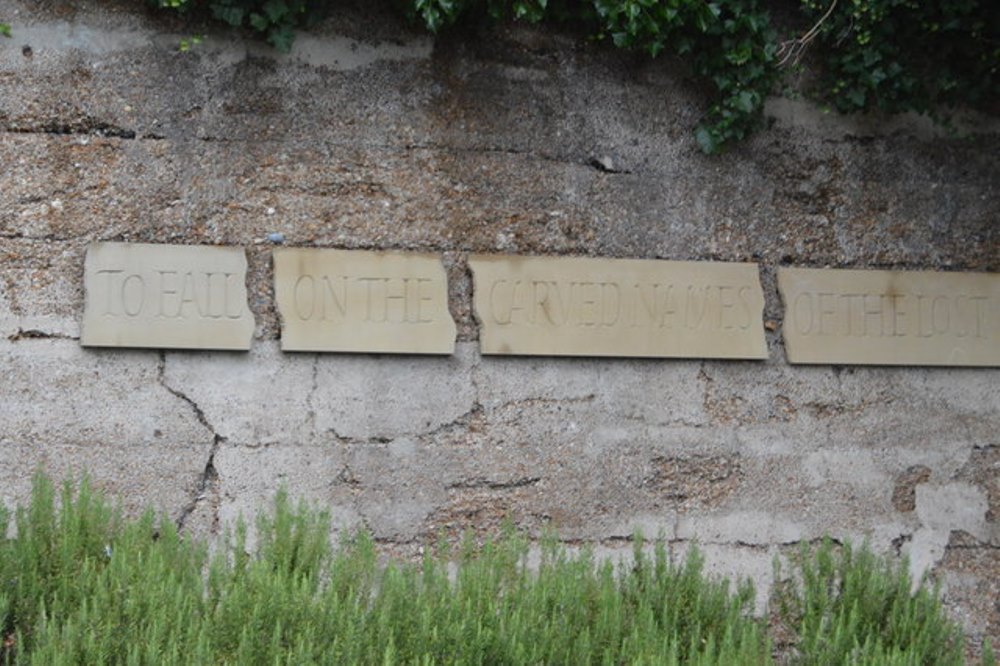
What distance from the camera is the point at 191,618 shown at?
3488 millimetres

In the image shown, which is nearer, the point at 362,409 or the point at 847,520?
the point at 362,409

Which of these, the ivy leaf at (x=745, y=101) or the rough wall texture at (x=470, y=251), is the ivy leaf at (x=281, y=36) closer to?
the rough wall texture at (x=470, y=251)

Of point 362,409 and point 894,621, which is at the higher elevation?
point 362,409

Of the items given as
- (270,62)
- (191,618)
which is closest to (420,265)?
(270,62)

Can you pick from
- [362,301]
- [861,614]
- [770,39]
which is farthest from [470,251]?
[861,614]

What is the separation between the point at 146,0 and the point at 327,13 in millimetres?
562

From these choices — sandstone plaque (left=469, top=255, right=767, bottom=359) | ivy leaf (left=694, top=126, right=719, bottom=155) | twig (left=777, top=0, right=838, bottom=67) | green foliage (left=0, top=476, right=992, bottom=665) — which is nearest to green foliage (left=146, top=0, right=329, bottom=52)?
sandstone plaque (left=469, top=255, right=767, bottom=359)

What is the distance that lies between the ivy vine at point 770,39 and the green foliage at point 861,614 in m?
1.44

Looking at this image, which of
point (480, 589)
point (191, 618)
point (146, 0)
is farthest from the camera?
point (146, 0)

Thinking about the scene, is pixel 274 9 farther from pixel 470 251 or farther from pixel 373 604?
pixel 373 604

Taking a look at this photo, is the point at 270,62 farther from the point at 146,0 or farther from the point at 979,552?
the point at 979,552

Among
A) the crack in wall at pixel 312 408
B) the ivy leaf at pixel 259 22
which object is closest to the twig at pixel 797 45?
the ivy leaf at pixel 259 22

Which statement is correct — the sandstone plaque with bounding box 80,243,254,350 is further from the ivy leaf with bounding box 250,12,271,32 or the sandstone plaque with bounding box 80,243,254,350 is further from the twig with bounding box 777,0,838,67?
the twig with bounding box 777,0,838,67

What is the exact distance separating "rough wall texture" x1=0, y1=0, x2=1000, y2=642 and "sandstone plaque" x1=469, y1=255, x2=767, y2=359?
0.20 ft
